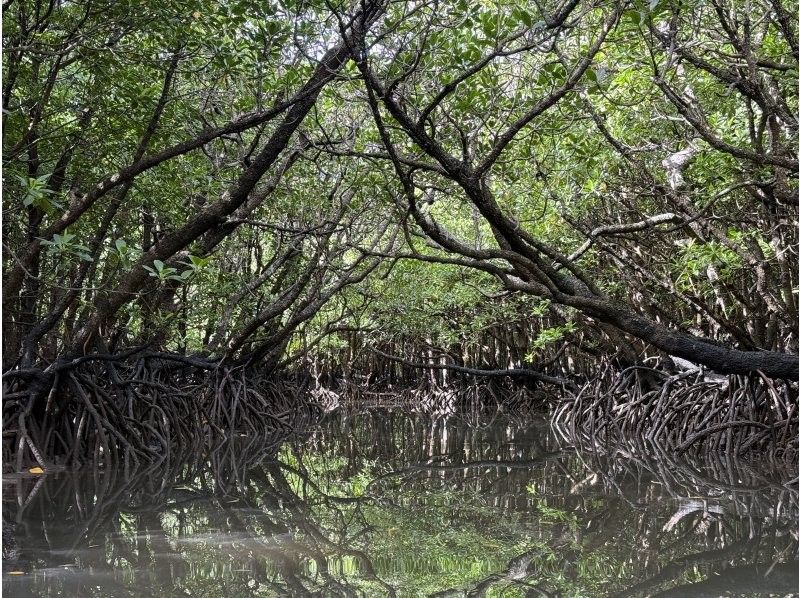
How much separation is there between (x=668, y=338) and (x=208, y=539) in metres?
3.10

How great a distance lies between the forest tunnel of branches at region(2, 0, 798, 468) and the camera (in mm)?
4684

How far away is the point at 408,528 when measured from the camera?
13.3ft

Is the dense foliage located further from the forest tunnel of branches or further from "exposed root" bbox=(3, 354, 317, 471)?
"exposed root" bbox=(3, 354, 317, 471)

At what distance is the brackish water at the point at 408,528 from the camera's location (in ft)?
9.84

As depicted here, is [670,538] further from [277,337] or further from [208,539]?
[277,337]

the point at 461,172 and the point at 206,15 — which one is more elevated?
the point at 206,15

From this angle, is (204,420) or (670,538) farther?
(204,420)

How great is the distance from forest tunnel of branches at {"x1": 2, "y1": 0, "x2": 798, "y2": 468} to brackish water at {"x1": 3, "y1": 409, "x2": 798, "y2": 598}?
90 centimetres

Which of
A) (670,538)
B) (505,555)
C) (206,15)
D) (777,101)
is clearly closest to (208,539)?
(505,555)

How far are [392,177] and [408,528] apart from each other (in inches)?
144

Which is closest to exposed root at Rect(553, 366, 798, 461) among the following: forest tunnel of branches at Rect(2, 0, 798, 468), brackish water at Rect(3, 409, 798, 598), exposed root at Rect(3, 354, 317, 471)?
forest tunnel of branches at Rect(2, 0, 798, 468)

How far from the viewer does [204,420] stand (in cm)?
901

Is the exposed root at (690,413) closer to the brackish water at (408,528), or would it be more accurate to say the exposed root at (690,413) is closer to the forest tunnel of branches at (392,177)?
the forest tunnel of branches at (392,177)

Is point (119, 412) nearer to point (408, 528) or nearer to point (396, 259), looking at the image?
point (396, 259)
